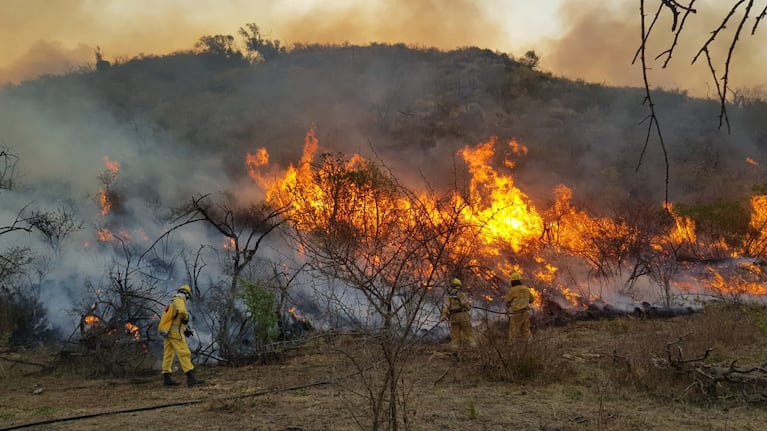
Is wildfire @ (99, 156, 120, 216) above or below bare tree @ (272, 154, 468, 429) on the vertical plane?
above

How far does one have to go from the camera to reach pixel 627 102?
3584 centimetres

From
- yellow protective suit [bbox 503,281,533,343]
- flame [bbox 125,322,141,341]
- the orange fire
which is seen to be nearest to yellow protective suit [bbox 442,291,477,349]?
yellow protective suit [bbox 503,281,533,343]

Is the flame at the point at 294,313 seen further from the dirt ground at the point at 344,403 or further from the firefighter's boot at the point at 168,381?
the firefighter's boot at the point at 168,381

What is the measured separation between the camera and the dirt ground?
19.0 feet

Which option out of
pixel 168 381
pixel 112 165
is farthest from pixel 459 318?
pixel 112 165

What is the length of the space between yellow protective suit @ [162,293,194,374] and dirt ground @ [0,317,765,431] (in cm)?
45

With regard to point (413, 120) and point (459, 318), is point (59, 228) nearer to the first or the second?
point (459, 318)

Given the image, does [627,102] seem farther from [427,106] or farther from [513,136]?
[427,106]

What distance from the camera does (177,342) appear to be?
916cm

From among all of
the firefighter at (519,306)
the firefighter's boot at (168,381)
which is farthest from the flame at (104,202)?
the firefighter at (519,306)

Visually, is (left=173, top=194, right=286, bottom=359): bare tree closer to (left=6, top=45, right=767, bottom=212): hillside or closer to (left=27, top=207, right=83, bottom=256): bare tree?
(left=27, top=207, right=83, bottom=256): bare tree

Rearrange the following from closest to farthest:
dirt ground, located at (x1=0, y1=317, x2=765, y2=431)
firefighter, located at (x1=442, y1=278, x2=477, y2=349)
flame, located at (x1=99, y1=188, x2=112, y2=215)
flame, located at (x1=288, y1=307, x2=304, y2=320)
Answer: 1. dirt ground, located at (x1=0, y1=317, x2=765, y2=431)
2. firefighter, located at (x1=442, y1=278, x2=477, y2=349)
3. flame, located at (x1=288, y1=307, x2=304, y2=320)
4. flame, located at (x1=99, y1=188, x2=112, y2=215)

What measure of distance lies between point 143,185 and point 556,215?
57.0 ft

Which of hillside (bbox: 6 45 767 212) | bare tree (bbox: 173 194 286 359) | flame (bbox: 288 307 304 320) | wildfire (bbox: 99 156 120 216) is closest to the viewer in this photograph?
bare tree (bbox: 173 194 286 359)
